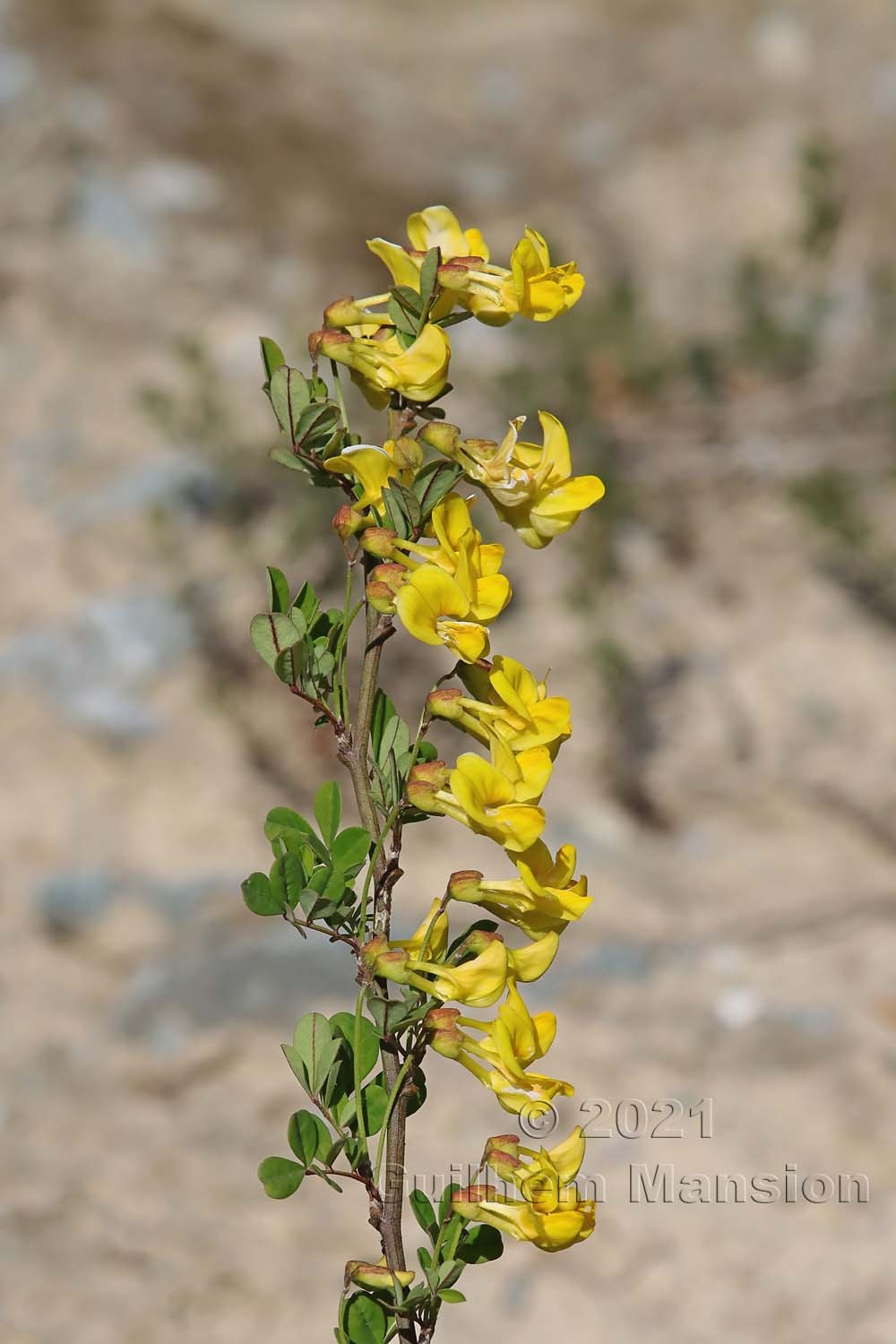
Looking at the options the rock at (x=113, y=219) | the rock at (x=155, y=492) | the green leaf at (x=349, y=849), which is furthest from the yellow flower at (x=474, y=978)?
the rock at (x=113, y=219)

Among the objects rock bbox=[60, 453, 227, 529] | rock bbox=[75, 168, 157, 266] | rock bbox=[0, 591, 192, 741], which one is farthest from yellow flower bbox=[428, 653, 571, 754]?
rock bbox=[75, 168, 157, 266]

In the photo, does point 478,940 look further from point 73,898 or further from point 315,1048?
point 73,898

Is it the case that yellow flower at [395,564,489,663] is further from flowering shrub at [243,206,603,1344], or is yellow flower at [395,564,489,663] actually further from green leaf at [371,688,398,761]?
green leaf at [371,688,398,761]

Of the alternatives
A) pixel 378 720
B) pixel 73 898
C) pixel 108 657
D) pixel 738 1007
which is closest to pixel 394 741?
pixel 378 720

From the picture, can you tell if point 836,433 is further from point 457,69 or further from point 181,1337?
point 181,1337

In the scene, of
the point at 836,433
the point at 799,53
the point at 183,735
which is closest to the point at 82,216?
the point at 183,735
